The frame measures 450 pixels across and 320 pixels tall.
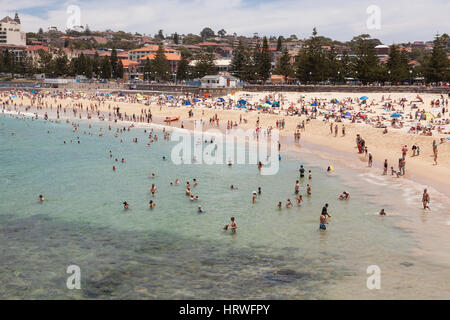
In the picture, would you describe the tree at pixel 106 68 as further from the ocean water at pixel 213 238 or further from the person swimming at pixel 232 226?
the person swimming at pixel 232 226

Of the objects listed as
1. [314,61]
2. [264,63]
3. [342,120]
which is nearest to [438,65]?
[314,61]

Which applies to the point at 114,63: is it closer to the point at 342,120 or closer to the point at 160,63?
the point at 160,63

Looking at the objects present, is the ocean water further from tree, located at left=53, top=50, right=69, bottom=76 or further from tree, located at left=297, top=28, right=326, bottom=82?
tree, located at left=53, top=50, right=69, bottom=76

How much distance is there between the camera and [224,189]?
28734 millimetres

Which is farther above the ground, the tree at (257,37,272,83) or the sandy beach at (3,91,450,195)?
the tree at (257,37,272,83)

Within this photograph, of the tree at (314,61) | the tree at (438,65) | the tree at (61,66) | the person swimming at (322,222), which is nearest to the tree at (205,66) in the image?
the tree at (314,61)

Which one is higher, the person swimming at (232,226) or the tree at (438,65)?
the tree at (438,65)

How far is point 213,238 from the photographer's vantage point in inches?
790

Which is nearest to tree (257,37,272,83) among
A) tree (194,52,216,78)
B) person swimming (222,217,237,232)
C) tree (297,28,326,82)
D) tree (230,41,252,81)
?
tree (230,41,252,81)

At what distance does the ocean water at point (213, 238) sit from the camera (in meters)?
15.4

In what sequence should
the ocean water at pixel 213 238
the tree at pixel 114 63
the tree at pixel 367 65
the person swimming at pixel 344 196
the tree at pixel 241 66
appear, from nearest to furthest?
the ocean water at pixel 213 238, the person swimming at pixel 344 196, the tree at pixel 367 65, the tree at pixel 241 66, the tree at pixel 114 63

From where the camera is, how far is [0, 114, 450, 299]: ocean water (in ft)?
50.5
